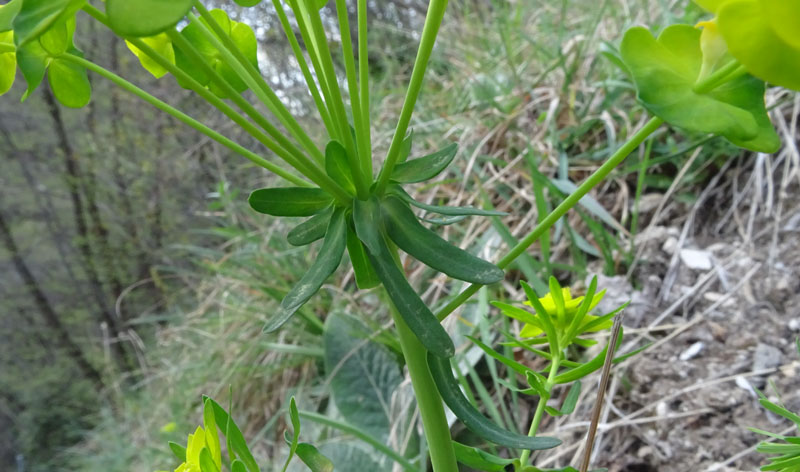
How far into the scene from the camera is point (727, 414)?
61cm

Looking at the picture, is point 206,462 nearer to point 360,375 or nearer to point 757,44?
point 757,44

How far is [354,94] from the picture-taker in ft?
0.87

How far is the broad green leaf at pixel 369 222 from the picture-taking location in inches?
9.1

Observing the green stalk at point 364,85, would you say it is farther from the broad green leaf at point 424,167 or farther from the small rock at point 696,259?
the small rock at point 696,259

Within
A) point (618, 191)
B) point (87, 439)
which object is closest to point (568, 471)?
point (618, 191)

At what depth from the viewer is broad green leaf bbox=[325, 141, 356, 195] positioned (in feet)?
0.81

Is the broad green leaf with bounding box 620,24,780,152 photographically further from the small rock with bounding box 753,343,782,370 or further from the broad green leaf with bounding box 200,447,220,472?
the small rock with bounding box 753,343,782,370

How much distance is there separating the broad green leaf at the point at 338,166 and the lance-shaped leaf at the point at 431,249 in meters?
0.02

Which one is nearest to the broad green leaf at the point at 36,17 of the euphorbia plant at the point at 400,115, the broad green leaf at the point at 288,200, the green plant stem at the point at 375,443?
the euphorbia plant at the point at 400,115

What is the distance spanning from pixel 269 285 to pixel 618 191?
0.82 m

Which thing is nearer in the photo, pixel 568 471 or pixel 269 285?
pixel 568 471

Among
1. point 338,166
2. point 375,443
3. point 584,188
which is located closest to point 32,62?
point 338,166

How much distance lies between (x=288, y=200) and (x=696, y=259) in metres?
0.73

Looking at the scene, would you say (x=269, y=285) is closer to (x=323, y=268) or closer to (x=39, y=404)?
(x=323, y=268)
